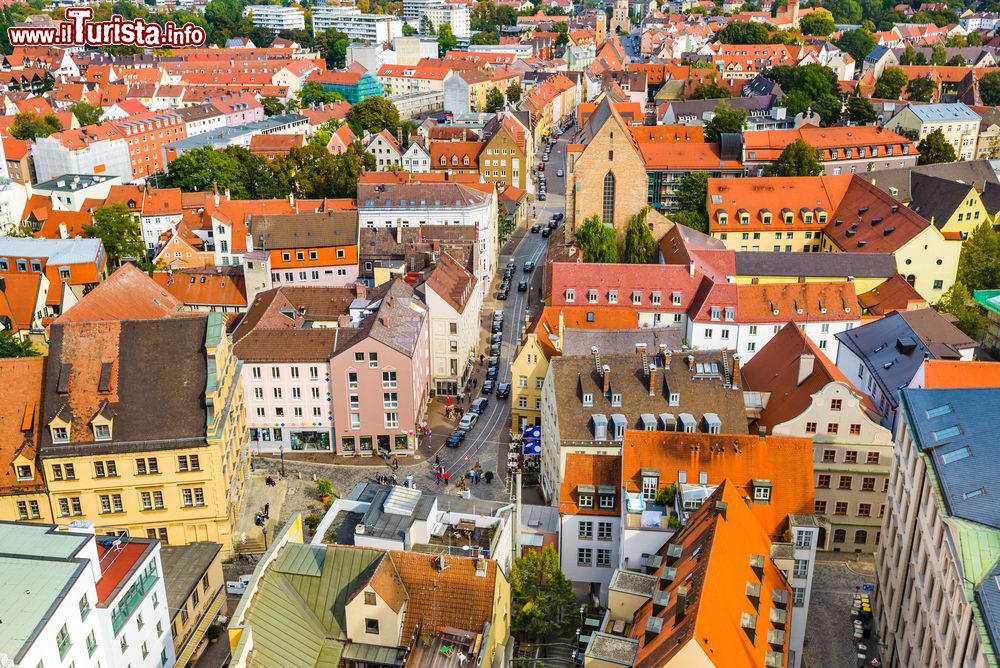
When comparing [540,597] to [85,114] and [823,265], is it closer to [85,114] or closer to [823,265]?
[823,265]

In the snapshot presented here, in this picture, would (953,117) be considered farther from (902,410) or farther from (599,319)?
(902,410)

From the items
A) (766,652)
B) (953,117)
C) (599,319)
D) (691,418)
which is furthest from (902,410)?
(953,117)

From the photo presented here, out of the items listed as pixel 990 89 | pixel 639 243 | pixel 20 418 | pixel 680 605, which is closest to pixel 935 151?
pixel 639 243

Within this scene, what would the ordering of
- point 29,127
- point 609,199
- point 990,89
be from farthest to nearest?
point 990,89 → point 29,127 → point 609,199

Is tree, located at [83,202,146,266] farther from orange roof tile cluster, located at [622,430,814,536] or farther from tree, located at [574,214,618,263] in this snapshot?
orange roof tile cluster, located at [622,430,814,536]

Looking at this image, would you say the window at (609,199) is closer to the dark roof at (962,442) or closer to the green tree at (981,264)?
the green tree at (981,264)

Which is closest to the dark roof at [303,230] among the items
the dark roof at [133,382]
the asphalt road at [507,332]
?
the asphalt road at [507,332]
